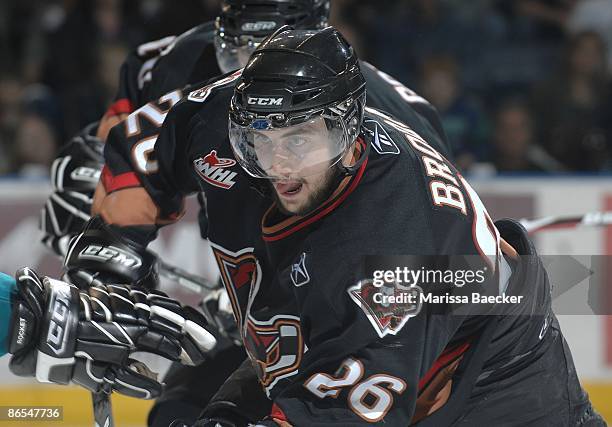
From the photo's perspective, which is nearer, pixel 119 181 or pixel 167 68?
pixel 119 181

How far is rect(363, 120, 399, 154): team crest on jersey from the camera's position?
2.35 m

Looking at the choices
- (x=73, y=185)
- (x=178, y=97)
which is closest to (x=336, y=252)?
(x=178, y=97)

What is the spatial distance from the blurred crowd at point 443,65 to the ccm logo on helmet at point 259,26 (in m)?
2.34

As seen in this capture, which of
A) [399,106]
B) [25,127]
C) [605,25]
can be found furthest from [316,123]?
[605,25]

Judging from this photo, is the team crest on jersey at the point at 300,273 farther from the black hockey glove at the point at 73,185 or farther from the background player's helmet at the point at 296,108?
the black hockey glove at the point at 73,185

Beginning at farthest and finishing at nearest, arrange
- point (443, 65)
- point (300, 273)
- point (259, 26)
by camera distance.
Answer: point (443, 65) < point (259, 26) < point (300, 273)

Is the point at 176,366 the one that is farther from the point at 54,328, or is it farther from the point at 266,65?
the point at 266,65

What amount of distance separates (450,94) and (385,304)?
3.81 meters

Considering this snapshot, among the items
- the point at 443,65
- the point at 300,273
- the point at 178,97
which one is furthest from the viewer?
the point at 443,65

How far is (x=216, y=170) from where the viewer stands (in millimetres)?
2584

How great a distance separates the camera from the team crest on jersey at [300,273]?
7.41 feet

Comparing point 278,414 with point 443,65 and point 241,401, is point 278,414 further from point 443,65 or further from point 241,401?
point 443,65

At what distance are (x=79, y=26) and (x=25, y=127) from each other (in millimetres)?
960

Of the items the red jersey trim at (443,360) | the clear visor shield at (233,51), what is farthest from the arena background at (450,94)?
the red jersey trim at (443,360)
